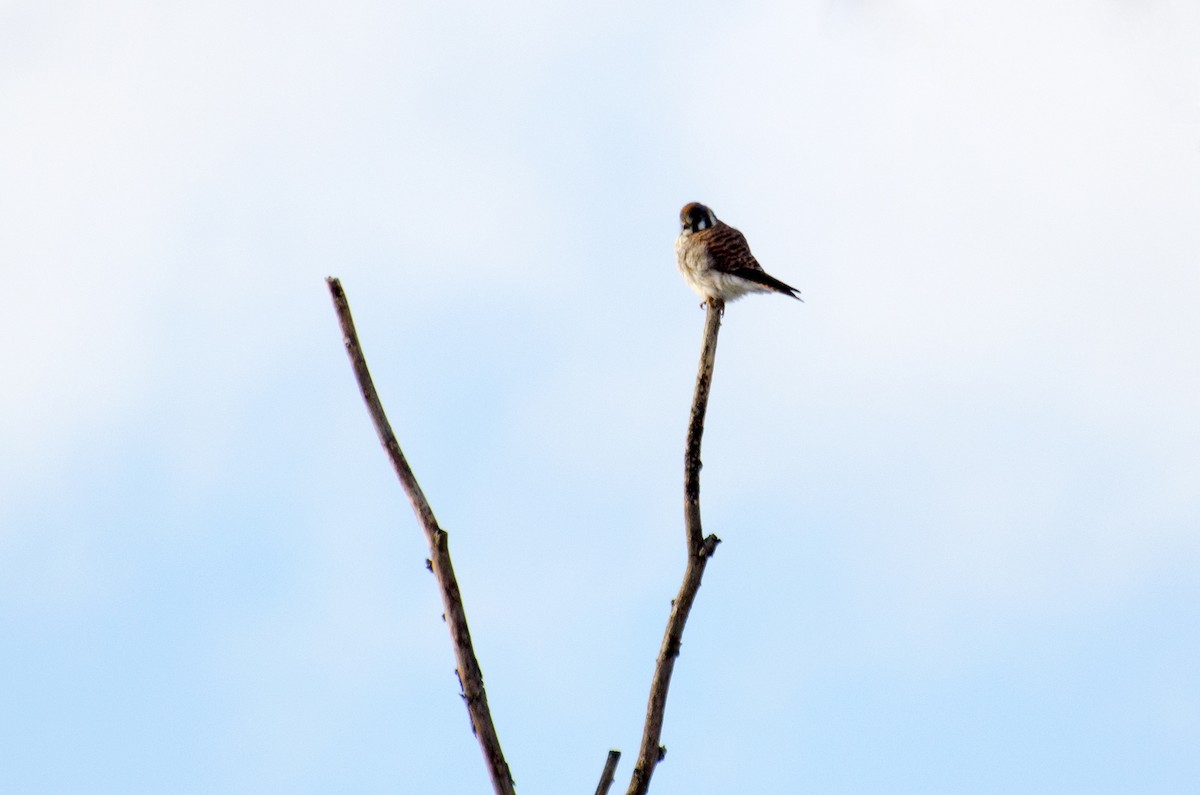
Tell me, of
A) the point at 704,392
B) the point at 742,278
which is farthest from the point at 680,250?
the point at 704,392

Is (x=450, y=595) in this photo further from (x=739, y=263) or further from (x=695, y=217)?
(x=695, y=217)

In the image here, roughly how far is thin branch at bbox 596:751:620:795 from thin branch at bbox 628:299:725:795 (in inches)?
2.9

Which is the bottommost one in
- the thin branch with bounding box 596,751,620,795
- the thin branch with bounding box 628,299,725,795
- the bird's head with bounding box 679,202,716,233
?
the thin branch with bounding box 596,751,620,795

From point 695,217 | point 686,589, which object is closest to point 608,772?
point 686,589

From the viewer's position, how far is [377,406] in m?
4.45

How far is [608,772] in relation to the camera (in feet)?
14.5

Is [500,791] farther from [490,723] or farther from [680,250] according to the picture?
[680,250]

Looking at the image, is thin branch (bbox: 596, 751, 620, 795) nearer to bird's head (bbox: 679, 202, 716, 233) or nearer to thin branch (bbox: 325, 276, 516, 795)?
thin branch (bbox: 325, 276, 516, 795)

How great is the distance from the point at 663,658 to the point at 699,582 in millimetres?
370

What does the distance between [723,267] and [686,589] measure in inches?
262

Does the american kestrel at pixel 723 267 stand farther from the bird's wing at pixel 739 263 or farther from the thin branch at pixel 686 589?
the thin branch at pixel 686 589

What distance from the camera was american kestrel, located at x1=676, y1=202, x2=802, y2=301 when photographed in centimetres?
1122

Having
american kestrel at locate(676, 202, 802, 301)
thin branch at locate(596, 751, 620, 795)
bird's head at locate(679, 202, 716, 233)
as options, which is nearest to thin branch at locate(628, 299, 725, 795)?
thin branch at locate(596, 751, 620, 795)

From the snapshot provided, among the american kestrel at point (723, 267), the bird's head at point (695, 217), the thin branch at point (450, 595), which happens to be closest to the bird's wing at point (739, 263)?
the american kestrel at point (723, 267)
